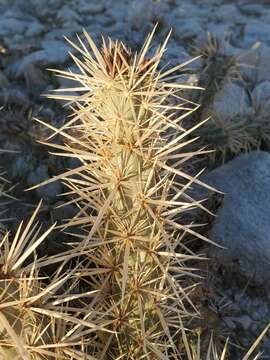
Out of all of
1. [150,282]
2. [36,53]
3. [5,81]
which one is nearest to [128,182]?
[150,282]

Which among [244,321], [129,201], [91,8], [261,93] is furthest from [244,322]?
[91,8]

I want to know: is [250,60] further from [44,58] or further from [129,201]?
[129,201]

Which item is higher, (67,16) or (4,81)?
(67,16)

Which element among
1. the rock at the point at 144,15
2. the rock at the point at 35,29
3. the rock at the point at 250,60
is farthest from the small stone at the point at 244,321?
the rock at the point at 35,29

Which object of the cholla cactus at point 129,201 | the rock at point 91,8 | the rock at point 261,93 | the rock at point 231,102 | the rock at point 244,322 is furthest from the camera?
the rock at point 91,8

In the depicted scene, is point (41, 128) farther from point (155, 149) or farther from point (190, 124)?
point (155, 149)

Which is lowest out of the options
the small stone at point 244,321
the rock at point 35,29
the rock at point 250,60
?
the small stone at point 244,321

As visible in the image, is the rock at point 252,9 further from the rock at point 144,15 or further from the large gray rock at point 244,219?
the large gray rock at point 244,219

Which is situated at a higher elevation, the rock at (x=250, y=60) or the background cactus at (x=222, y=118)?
the background cactus at (x=222, y=118)
